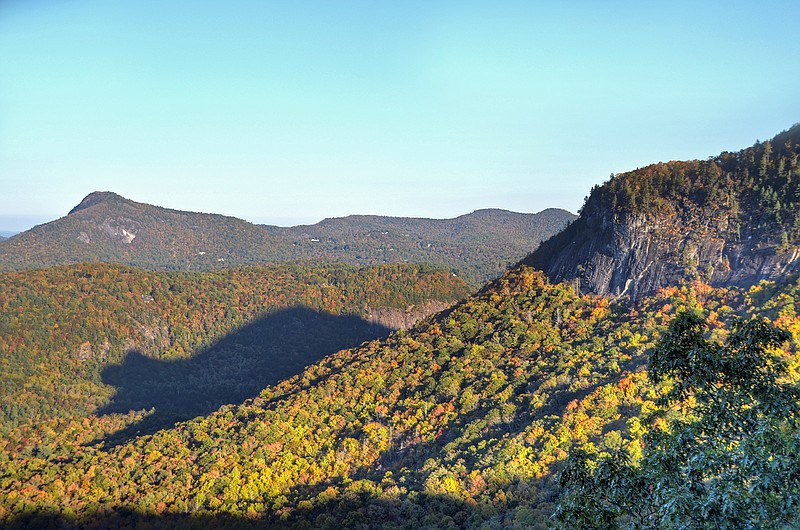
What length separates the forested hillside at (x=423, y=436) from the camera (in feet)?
172

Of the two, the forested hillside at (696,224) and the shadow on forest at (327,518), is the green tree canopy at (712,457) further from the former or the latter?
the forested hillside at (696,224)

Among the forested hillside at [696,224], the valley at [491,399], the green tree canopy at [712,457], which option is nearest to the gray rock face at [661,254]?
the forested hillside at [696,224]

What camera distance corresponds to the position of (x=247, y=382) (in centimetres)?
18462

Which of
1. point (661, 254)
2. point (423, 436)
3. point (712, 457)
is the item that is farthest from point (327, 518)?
point (661, 254)

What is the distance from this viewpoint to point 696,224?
79312mm

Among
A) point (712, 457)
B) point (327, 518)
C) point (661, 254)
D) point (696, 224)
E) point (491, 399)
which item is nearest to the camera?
point (712, 457)

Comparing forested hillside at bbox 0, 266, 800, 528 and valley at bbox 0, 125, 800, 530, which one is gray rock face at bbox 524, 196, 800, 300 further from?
forested hillside at bbox 0, 266, 800, 528

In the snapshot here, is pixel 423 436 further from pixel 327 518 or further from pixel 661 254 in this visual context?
pixel 661 254

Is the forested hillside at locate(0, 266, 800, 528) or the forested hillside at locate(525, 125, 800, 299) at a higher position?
the forested hillside at locate(525, 125, 800, 299)

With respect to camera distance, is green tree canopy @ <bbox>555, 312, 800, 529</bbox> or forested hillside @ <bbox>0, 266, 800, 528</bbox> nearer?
green tree canopy @ <bbox>555, 312, 800, 529</bbox>

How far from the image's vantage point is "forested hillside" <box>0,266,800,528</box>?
5231 centimetres

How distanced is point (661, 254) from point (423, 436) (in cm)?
4927

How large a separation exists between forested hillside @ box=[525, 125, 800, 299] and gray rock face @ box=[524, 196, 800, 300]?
5.6 inches

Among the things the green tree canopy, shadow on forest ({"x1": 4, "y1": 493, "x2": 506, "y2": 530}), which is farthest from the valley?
the green tree canopy
